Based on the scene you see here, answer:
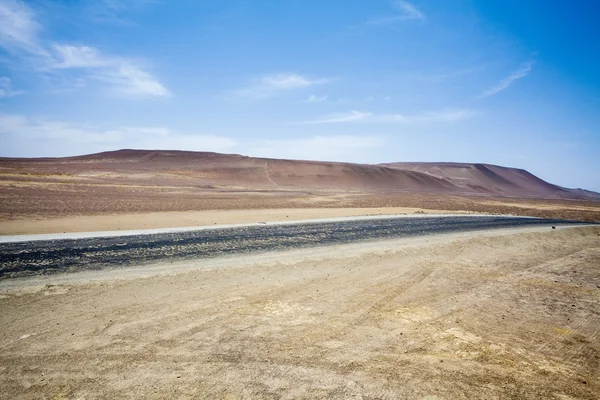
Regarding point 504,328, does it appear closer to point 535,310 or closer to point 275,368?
point 535,310

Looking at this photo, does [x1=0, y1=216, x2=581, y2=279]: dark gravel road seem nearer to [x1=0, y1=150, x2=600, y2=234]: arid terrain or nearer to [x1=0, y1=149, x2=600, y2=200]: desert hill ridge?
[x1=0, y1=150, x2=600, y2=234]: arid terrain

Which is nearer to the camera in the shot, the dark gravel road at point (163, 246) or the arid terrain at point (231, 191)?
the dark gravel road at point (163, 246)

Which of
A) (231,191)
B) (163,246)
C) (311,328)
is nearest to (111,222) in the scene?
(163,246)

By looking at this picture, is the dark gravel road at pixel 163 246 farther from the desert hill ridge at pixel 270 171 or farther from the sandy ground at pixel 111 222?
the desert hill ridge at pixel 270 171

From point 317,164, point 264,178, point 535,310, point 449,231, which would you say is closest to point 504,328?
point 535,310

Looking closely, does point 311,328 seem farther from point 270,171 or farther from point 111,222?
point 270,171

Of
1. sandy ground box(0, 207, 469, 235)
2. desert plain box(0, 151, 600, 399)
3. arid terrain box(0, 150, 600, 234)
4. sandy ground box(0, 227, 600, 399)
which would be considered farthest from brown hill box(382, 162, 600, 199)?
sandy ground box(0, 227, 600, 399)

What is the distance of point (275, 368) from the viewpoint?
4.48 metres

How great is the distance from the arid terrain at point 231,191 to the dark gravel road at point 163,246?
4400 mm

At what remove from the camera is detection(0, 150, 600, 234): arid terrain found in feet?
73.0

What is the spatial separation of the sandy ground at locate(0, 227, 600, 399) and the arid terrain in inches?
475

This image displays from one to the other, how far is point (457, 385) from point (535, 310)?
4250mm

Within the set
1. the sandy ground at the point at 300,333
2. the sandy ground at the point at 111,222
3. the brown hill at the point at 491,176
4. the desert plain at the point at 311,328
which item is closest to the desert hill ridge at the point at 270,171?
the brown hill at the point at 491,176

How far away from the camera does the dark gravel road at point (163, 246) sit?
9984mm
